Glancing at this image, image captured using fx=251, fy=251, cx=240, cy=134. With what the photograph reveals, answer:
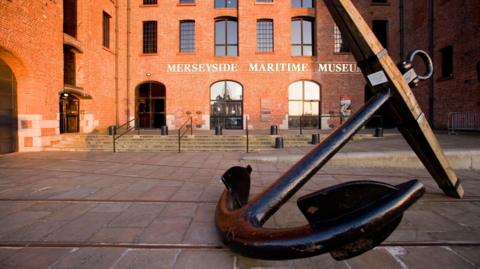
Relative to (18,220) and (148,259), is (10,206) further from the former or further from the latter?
(148,259)

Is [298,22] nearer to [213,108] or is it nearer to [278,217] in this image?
[213,108]

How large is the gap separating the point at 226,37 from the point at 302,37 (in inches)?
227

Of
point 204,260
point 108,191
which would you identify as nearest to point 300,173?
point 204,260

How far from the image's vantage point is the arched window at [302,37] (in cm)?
1908

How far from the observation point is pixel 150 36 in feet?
62.7

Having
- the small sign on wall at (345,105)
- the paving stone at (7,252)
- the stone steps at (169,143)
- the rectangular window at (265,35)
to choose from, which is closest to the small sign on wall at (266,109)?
the rectangular window at (265,35)

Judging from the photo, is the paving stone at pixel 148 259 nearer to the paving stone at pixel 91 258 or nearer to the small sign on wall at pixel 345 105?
the paving stone at pixel 91 258

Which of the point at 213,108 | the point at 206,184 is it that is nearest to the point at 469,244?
the point at 206,184

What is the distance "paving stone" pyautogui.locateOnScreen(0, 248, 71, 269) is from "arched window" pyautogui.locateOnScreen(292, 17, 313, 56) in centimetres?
1906

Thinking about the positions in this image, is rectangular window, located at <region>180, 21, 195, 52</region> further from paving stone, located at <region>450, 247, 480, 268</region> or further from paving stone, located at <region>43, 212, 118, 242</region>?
paving stone, located at <region>450, 247, 480, 268</region>

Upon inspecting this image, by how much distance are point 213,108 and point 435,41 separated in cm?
Result: 1527

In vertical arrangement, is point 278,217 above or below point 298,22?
below

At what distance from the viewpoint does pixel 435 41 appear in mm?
15984

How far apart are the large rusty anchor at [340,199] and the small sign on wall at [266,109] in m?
16.2
